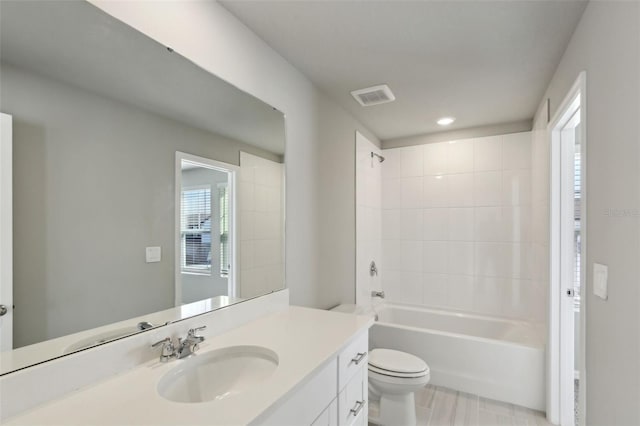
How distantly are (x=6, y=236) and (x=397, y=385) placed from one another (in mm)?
2047

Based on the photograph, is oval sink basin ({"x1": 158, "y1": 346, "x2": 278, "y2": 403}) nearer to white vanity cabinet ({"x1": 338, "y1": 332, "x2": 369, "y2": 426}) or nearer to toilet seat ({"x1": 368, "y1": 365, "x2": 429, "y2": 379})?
white vanity cabinet ({"x1": 338, "y1": 332, "x2": 369, "y2": 426})

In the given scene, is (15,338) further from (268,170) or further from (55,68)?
(268,170)

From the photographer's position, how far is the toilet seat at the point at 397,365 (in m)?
2.04

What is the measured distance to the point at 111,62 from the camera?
→ 1.11 m

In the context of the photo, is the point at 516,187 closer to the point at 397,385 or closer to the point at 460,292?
the point at 460,292

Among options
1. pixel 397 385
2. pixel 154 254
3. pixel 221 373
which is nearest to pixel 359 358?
pixel 221 373

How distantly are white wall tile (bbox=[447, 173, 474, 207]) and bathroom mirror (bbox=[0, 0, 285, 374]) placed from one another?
2.62 metres

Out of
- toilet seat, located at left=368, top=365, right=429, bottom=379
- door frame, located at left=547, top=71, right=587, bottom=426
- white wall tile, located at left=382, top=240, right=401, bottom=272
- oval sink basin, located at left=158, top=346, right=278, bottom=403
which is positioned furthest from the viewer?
white wall tile, located at left=382, top=240, right=401, bottom=272

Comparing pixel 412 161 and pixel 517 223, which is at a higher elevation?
pixel 412 161

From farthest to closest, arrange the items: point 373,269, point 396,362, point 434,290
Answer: point 434,290 < point 373,269 < point 396,362

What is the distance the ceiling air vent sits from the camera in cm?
236

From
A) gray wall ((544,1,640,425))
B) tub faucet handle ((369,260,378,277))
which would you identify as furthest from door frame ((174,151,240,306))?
tub faucet handle ((369,260,378,277))

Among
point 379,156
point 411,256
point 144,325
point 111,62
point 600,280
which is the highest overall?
point 379,156

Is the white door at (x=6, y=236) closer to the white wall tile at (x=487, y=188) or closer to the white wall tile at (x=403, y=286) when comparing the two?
the white wall tile at (x=403, y=286)
